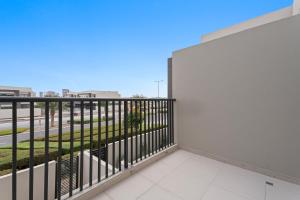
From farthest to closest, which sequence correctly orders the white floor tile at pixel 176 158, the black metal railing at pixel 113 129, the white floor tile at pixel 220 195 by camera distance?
the white floor tile at pixel 176 158 < the white floor tile at pixel 220 195 < the black metal railing at pixel 113 129

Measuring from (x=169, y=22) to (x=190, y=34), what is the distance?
0.84 m

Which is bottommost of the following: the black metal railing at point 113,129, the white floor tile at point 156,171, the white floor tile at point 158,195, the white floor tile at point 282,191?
the white floor tile at point 158,195

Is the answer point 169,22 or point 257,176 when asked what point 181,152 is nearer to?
point 257,176

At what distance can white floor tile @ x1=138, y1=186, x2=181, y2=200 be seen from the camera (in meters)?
1.45

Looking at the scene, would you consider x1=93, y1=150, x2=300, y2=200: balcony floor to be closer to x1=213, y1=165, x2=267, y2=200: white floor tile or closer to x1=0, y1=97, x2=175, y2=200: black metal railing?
x1=213, y1=165, x2=267, y2=200: white floor tile

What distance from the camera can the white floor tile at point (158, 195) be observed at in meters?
1.45

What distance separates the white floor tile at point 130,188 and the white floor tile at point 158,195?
6 centimetres

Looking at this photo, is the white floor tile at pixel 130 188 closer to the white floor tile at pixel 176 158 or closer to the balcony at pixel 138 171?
the balcony at pixel 138 171

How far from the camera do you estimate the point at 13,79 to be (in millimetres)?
21203

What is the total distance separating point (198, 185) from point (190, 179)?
13cm

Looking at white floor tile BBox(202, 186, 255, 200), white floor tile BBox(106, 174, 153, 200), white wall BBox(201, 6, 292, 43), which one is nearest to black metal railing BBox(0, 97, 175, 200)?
white floor tile BBox(106, 174, 153, 200)

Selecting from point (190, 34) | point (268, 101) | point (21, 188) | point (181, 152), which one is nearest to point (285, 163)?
point (268, 101)

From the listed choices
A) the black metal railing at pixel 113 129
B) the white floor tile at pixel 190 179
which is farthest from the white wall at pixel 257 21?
the white floor tile at pixel 190 179

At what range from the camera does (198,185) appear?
1.66 metres
